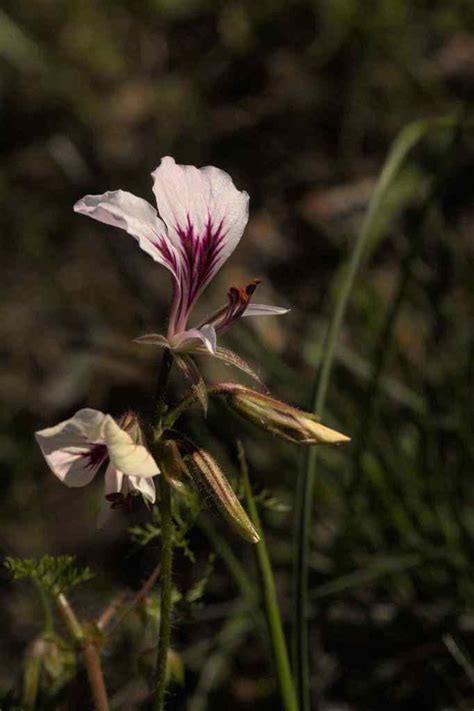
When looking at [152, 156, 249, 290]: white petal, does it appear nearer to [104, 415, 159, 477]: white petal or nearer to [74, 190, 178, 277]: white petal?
[74, 190, 178, 277]: white petal

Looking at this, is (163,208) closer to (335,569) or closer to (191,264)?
(191,264)

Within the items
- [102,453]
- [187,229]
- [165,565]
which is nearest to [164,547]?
[165,565]

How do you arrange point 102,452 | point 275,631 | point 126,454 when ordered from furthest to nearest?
point 275,631 < point 102,452 < point 126,454

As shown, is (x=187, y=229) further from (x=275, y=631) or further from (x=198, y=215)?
(x=275, y=631)

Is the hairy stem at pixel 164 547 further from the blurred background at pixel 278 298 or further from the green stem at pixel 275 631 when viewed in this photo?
the blurred background at pixel 278 298

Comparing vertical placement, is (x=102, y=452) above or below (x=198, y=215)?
below

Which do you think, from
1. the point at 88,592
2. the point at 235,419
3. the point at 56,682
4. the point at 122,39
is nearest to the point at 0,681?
the point at 88,592
